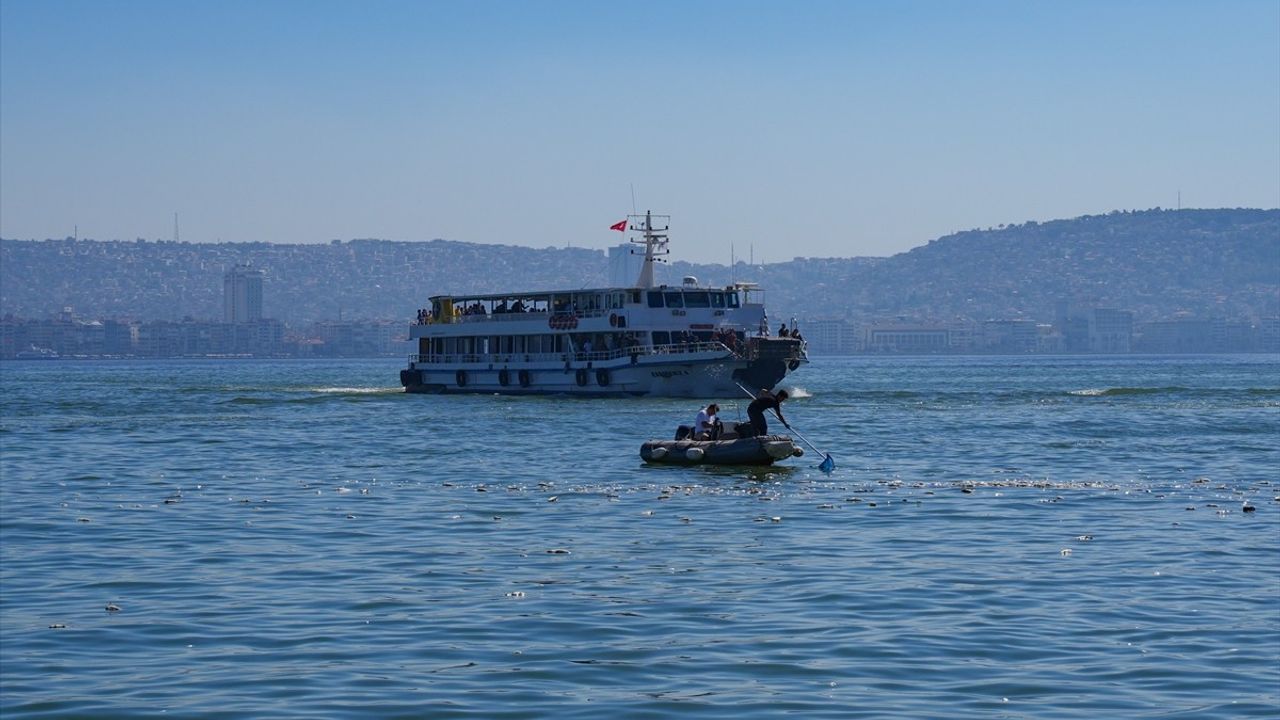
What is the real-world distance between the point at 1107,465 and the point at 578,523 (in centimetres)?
1784

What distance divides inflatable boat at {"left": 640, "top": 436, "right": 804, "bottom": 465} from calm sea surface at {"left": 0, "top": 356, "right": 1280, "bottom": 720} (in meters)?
0.45

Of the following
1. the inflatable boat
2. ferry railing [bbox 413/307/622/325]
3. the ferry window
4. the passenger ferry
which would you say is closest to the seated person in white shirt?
the inflatable boat

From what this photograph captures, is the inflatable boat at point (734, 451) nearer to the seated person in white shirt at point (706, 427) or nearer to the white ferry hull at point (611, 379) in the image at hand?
the seated person in white shirt at point (706, 427)

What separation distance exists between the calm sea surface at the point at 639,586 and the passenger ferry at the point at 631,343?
100 ft

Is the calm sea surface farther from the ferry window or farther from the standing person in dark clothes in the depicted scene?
the ferry window

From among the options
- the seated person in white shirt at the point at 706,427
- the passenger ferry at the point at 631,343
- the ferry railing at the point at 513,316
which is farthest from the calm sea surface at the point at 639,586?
the ferry railing at the point at 513,316

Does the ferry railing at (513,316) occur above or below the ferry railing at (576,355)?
above

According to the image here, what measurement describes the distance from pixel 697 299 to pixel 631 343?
11.9 ft

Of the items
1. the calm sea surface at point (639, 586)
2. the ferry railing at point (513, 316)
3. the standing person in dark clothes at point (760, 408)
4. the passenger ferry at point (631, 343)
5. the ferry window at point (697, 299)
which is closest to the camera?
the calm sea surface at point (639, 586)

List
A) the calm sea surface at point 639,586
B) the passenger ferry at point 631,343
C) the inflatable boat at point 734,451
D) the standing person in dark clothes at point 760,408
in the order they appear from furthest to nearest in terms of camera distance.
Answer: the passenger ferry at point 631,343 < the inflatable boat at point 734,451 < the standing person in dark clothes at point 760,408 < the calm sea surface at point 639,586

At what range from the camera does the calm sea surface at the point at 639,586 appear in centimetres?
1645

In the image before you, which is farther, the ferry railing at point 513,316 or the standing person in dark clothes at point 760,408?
the ferry railing at point 513,316

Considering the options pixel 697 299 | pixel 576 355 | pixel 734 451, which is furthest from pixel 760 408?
pixel 576 355

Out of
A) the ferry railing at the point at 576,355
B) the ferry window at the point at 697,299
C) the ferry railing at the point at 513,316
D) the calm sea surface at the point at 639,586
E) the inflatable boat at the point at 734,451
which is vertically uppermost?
the ferry window at the point at 697,299
